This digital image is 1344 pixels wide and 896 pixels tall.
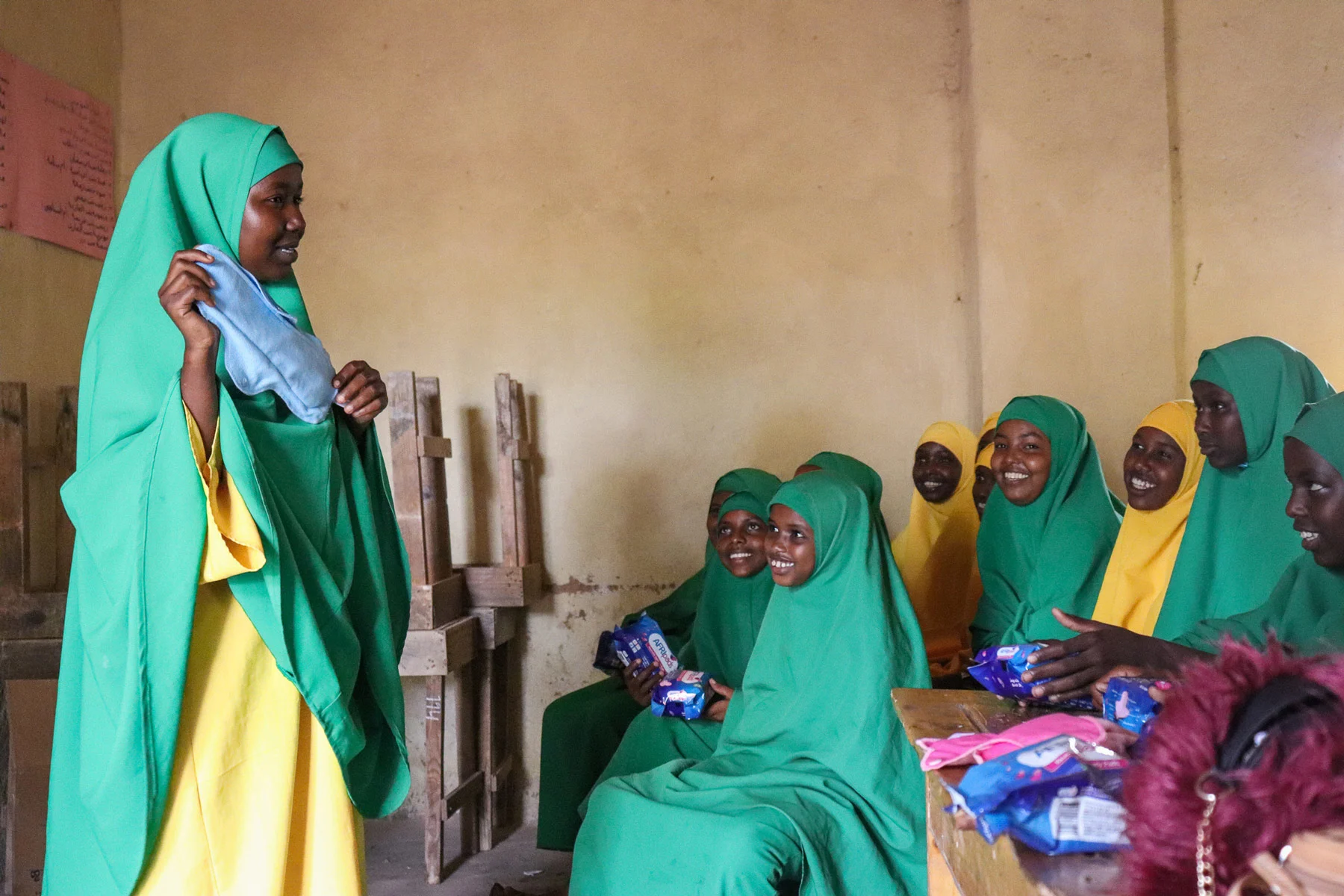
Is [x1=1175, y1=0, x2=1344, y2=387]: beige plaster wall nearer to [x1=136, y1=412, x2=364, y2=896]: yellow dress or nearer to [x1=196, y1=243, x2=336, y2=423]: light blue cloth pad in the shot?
[x1=196, y1=243, x2=336, y2=423]: light blue cloth pad

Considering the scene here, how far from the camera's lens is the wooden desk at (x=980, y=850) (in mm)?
997

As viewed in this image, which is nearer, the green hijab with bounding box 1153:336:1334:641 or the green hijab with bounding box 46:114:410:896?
the green hijab with bounding box 46:114:410:896

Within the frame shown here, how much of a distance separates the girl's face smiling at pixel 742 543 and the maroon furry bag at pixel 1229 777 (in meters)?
2.72

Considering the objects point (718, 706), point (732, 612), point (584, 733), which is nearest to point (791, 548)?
point (718, 706)

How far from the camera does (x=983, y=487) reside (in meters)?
3.96

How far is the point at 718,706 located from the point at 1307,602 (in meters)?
1.74

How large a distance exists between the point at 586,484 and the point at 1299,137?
11.0 ft

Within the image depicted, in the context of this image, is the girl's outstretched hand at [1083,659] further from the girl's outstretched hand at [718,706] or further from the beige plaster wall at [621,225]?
the beige plaster wall at [621,225]

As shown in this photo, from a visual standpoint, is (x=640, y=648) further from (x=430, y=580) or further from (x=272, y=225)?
(x=272, y=225)

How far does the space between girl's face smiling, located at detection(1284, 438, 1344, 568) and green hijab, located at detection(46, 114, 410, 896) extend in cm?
168

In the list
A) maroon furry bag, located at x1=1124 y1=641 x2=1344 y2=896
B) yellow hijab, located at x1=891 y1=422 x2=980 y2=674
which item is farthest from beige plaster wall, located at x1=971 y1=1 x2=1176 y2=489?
maroon furry bag, located at x1=1124 y1=641 x2=1344 y2=896

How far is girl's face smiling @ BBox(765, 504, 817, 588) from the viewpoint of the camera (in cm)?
279

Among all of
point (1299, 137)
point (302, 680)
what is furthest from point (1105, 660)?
point (1299, 137)

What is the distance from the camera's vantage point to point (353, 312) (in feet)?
15.3
